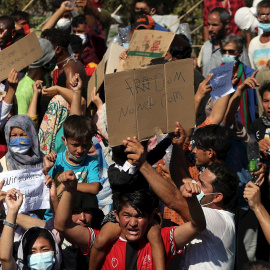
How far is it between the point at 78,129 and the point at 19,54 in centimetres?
122

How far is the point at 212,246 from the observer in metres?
5.07

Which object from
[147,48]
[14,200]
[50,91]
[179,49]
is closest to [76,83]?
[50,91]

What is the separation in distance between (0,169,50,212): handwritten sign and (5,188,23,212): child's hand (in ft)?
0.91

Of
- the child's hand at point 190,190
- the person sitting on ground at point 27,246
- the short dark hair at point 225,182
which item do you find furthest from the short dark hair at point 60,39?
the child's hand at point 190,190

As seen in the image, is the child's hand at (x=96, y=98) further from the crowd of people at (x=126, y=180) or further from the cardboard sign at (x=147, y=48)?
the cardboard sign at (x=147, y=48)

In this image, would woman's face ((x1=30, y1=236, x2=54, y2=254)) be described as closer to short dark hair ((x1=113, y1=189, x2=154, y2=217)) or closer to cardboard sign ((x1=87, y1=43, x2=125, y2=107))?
short dark hair ((x1=113, y1=189, x2=154, y2=217))

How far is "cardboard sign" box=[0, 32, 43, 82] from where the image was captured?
666 centimetres

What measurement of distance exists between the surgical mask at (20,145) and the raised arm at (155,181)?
5.60ft

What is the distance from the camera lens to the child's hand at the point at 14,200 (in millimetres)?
5070

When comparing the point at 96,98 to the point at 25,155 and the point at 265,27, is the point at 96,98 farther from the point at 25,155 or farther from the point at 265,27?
the point at 265,27

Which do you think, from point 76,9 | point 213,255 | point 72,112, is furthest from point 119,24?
point 213,255

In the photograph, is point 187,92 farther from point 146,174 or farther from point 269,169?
point 269,169

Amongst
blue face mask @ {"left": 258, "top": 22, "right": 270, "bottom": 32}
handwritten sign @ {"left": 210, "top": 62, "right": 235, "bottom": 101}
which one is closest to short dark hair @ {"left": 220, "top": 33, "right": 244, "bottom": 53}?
blue face mask @ {"left": 258, "top": 22, "right": 270, "bottom": 32}

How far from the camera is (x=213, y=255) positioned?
199 inches
